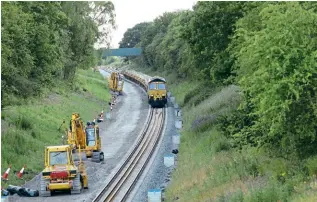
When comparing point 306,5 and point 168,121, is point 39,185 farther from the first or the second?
point 168,121

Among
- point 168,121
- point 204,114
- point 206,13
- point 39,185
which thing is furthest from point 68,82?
point 39,185

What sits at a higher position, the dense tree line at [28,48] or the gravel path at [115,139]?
the dense tree line at [28,48]

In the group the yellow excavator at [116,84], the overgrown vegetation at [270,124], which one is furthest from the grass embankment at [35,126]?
the yellow excavator at [116,84]

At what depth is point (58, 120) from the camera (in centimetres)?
4656

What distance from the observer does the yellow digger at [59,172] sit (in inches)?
1010

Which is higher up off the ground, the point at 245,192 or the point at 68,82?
the point at 68,82

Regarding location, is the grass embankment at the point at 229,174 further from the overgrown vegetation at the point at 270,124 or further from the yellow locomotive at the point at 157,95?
the yellow locomotive at the point at 157,95

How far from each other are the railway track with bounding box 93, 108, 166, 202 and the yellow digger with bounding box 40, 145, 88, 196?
4.35ft

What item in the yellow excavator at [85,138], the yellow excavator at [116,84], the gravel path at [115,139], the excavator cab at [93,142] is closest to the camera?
the gravel path at [115,139]

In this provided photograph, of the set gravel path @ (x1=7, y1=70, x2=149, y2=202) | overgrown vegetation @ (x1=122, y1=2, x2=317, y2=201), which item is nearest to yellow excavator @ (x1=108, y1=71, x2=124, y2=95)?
gravel path @ (x1=7, y1=70, x2=149, y2=202)

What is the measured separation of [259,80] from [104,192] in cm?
1078

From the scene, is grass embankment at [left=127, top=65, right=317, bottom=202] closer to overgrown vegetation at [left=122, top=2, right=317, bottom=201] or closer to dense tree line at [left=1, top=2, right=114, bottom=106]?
overgrown vegetation at [left=122, top=2, right=317, bottom=201]

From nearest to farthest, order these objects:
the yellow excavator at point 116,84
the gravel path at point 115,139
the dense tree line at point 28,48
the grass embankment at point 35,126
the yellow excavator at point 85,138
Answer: the gravel path at point 115,139 → the dense tree line at point 28,48 → the grass embankment at point 35,126 → the yellow excavator at point 85,138 → the yellow excavator at point 116,84

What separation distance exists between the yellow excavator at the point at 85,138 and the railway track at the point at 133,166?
1.75 metres
